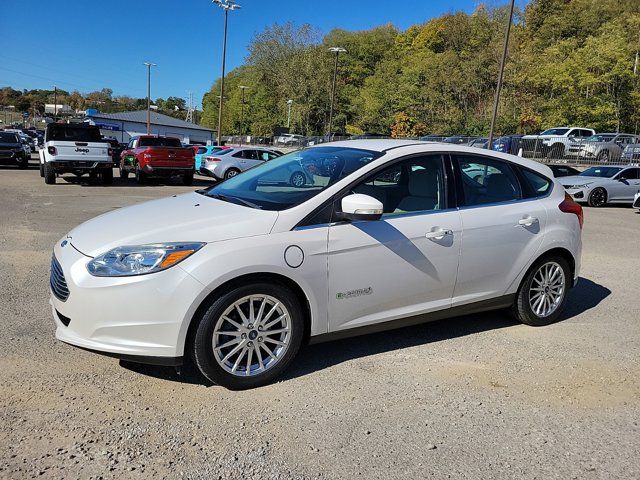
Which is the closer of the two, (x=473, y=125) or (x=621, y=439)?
(x=621, y=439)

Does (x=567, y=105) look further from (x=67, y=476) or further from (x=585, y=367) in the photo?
(x=67, y=476)

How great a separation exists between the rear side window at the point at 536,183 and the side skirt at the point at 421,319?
954 mm

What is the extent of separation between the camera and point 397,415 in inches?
127

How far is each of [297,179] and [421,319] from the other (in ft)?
4.82

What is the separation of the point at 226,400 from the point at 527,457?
5.82 feet

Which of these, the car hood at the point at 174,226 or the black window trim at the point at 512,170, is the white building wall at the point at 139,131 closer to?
the black window trim at the point at 512,170

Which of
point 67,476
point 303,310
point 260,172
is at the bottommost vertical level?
point 67,476

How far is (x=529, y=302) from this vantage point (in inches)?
188

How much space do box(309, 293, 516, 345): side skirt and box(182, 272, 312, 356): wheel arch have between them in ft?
A: 0.85

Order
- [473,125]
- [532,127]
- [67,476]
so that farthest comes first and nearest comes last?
[473,125] < [532,127] < [67,476]

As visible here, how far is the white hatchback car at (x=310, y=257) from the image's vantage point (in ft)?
10.5

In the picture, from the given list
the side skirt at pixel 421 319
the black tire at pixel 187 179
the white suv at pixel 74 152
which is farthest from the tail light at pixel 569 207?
the black tire at pixel 187 179

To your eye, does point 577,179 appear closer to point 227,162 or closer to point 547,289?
point 227,162

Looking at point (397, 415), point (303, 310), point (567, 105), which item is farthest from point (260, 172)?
point (567, 105)
